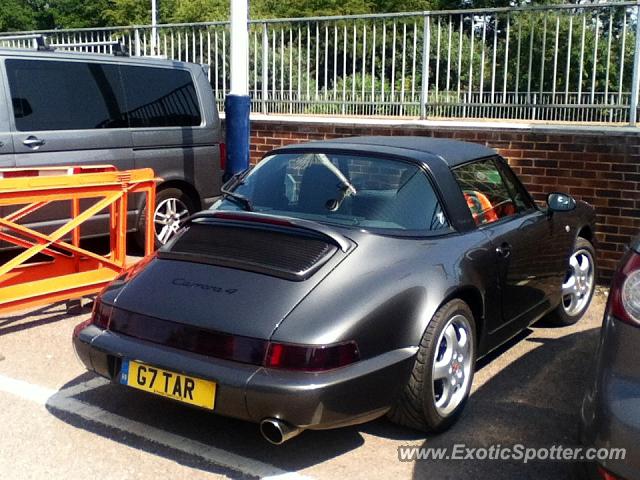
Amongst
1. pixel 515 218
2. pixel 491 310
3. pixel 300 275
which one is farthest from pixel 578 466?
pixel 515 218

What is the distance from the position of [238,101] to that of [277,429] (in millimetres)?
4919

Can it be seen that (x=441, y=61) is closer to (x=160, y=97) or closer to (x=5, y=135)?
(x=160, y=97)

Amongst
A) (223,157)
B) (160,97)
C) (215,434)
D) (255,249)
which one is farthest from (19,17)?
(215,434)

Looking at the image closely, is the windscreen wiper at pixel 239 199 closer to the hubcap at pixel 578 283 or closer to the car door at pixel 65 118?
the hubcap at pixel 578 283

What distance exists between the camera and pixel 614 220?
7.62 metres

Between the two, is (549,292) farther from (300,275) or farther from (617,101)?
(617,101)

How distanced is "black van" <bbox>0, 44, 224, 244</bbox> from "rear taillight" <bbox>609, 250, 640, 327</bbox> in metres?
5.33

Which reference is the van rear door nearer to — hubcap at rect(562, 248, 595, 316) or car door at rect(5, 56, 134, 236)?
car door at rect(5, 56, 134, 236)

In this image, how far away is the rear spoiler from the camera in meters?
3.99

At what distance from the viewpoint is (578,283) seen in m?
6.29

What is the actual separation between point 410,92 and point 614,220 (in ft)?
8.99

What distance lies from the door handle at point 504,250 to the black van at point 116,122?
418cm

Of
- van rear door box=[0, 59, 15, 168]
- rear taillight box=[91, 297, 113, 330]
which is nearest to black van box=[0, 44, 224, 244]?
van rear door box=[0, 59, 15, 168]

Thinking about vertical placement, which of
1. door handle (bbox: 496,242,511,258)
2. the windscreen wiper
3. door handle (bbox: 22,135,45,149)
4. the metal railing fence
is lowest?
door handle (bbox: 496,242,511,258)
